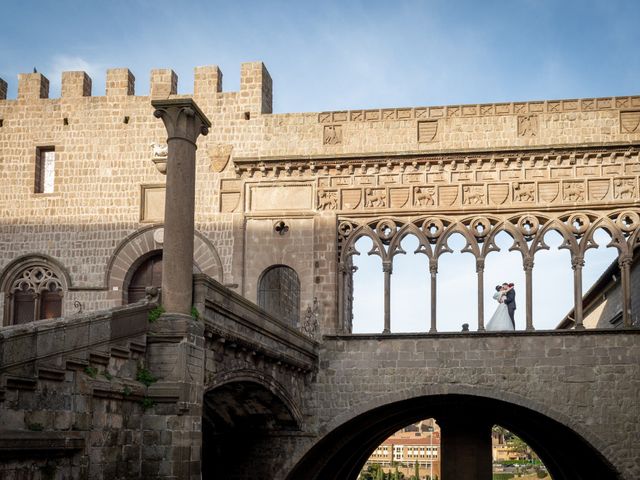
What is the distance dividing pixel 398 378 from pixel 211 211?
19.3ft

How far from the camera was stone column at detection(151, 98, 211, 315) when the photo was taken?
43.6 ft

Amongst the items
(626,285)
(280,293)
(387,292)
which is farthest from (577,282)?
(280,293)

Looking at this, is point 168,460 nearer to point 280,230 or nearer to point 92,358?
point 92,358

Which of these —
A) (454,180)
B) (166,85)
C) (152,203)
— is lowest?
(152,203)

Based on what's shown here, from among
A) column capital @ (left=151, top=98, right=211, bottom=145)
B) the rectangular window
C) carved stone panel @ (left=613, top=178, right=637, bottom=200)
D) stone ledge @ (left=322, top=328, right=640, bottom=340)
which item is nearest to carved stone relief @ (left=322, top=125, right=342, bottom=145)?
stone ledge @ (left=322, top=328, right=640, bottom=340)

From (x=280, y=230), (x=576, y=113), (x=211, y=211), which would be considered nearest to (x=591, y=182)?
(x=576, y=113)

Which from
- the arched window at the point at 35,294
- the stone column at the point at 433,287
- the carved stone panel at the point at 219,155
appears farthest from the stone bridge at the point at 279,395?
the arched window at the point at 35,294

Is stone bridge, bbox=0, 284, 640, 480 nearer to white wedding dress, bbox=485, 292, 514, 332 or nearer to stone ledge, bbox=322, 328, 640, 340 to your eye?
stone ledge, bbox=322, 328, 640, 340

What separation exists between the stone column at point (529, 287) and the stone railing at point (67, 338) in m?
10.8

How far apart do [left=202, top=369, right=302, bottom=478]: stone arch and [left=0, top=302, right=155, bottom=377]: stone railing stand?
465 centimetres

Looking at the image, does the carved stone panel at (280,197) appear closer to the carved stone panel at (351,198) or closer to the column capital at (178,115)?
the carved stone panel at (351,198)

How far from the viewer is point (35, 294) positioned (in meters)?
23.8

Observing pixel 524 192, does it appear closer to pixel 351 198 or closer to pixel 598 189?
pixel 598 189

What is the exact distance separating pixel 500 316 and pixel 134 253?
28.4 ft
